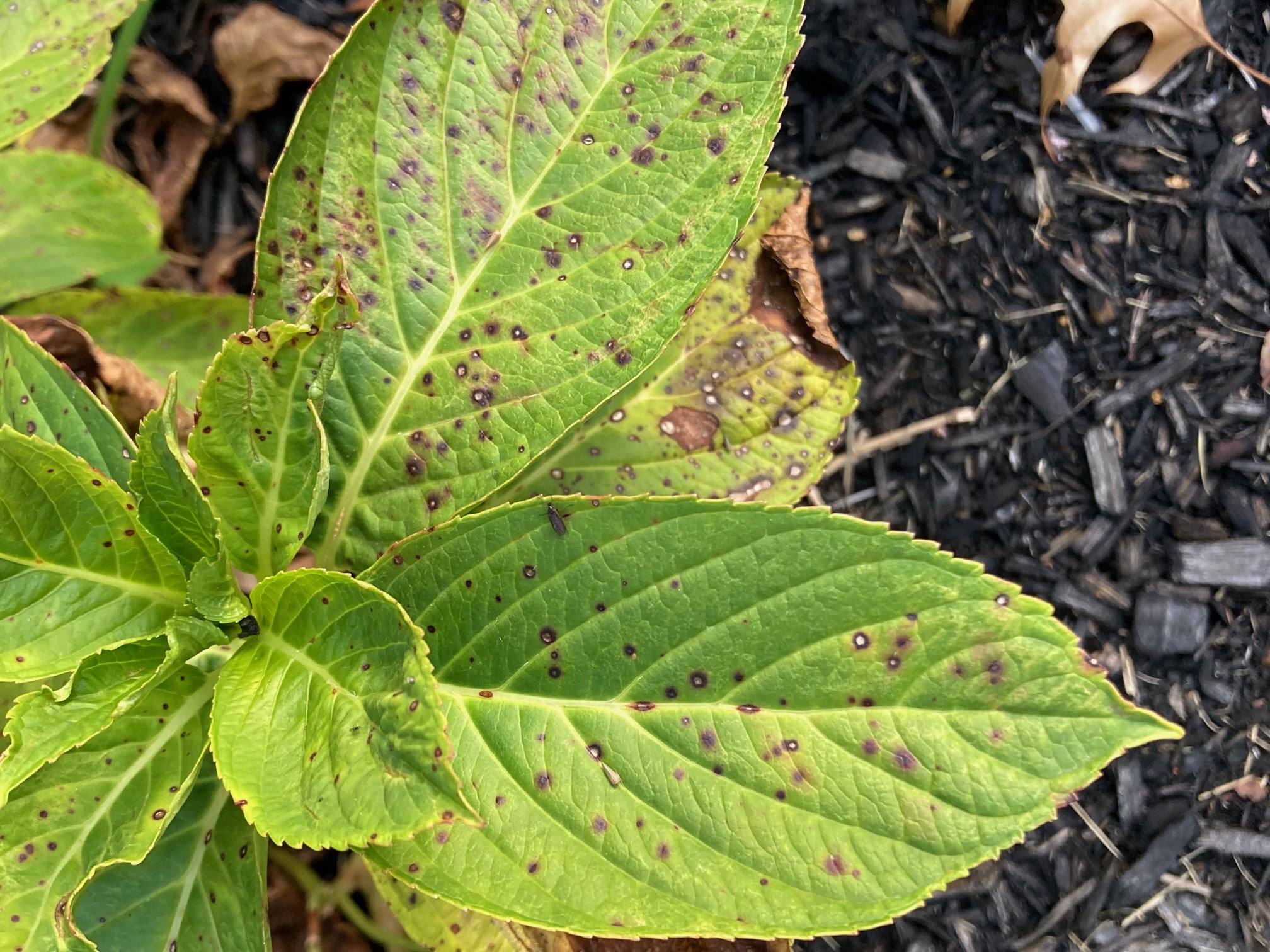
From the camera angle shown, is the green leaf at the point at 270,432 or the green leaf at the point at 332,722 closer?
the green leaf at the point at 332,722

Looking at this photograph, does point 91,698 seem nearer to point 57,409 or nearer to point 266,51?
point 57,409

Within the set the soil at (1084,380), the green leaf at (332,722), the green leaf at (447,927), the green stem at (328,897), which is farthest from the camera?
the soil at (1084,380)

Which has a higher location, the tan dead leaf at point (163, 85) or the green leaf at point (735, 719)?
the tan dead leaf at point (163, 85)

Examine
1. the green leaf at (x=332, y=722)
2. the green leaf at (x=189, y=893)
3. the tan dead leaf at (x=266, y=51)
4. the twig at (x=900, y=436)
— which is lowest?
the green leaf at (x=189, y=893)

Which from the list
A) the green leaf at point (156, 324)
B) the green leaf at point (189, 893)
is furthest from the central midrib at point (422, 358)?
the green leaf at point (156, 324)

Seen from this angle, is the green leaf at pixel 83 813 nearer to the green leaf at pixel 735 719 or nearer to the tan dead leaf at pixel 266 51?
the green leaf at pixel 735 719

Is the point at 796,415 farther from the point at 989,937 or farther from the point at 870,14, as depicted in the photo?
the point at 989,937

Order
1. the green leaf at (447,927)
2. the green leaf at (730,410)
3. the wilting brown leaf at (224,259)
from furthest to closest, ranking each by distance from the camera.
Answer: the wilting brown leaf at (224,259) < the green leaf at (730,410) < the green leaf at (447,927)

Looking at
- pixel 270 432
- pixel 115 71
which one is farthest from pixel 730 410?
pixel 115 71
